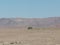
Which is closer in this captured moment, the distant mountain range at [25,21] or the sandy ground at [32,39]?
the sandy ground at [32,39]

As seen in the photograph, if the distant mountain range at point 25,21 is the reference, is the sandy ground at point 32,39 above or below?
above

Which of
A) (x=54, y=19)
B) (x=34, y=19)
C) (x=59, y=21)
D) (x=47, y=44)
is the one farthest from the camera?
(x=34, y=19)

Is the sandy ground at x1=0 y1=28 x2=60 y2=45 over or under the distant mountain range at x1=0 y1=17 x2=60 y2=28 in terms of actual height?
over

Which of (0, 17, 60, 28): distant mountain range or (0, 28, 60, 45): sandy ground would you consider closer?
(0, 28, 60, 45): sandy ground

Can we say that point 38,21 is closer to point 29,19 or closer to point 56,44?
point 29,19

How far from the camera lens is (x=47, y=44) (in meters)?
17.5

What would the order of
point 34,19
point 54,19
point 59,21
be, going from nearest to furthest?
point 59,21 → point 54,19 → point 34,19

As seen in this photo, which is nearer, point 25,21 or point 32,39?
point 32,39

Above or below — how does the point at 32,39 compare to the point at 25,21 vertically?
above

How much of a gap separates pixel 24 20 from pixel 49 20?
19225mm

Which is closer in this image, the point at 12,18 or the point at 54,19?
the point at 54,19

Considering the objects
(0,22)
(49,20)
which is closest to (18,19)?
(0,22)

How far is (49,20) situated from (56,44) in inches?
5003

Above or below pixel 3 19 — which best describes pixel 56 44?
above
